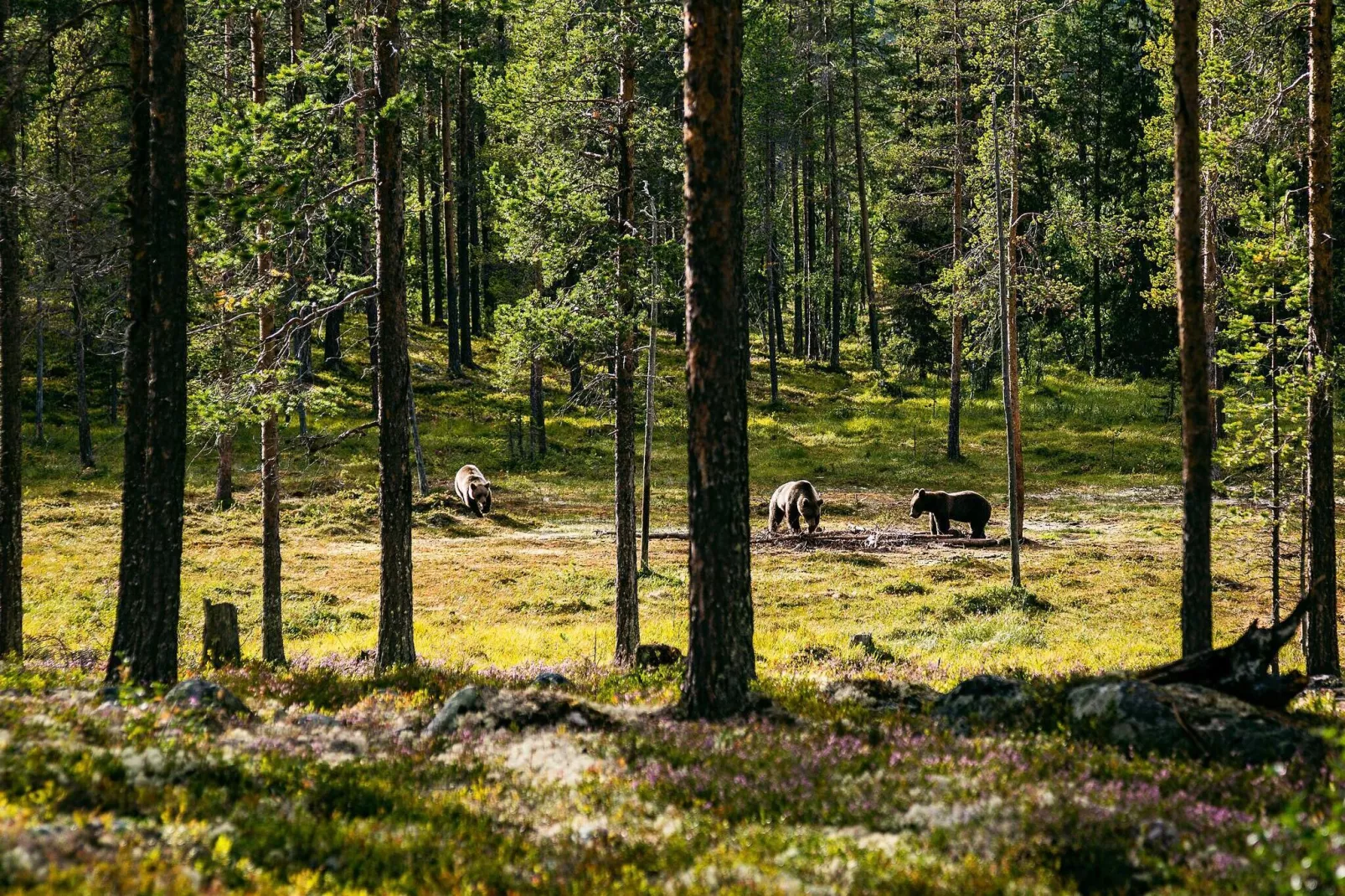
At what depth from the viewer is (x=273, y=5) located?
1295 cm

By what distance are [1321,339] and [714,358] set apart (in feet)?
32.9

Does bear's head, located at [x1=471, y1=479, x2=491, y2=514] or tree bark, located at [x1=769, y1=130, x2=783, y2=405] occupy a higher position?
tree bark, located at [x1=769, y1=130, x2=783, y2=405]

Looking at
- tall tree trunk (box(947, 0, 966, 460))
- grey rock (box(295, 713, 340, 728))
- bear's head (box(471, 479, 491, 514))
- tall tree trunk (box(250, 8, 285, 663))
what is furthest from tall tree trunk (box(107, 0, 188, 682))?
tall tree trunk (box(947, 0, 966, 460))

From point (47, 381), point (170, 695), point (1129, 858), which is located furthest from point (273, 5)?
point (47, 381)

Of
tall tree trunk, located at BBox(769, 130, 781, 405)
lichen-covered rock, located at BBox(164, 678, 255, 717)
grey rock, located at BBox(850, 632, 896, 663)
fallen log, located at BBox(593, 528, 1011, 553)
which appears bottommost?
grey rock, located at BBox(850, 632, 896, 663)

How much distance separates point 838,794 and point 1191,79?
940cm

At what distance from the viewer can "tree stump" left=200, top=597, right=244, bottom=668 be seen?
44.3 feet

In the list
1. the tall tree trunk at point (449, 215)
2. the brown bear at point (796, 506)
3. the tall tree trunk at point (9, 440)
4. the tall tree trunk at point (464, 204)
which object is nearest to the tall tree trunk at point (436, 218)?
the tall tree trunk at point (449, 215)

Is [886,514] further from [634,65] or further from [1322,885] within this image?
[1322,885]

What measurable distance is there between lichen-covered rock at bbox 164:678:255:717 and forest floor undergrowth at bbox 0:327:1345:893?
0.28m

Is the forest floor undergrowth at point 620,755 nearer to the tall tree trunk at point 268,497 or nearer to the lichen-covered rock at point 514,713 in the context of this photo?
the lichen-covered rock at point 514,713

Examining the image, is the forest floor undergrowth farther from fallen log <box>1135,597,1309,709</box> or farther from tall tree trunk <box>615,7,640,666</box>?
fallen log <box>1135,597,1309,709</box>

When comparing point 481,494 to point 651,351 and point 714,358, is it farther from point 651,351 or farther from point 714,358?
point 714,358

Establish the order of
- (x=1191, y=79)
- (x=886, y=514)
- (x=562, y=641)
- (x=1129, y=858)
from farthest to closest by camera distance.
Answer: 1. (x=886, y=514)
2. (x=562, y=641)
3. (x=1191, y=79)
4. (x=1129, y=858)
